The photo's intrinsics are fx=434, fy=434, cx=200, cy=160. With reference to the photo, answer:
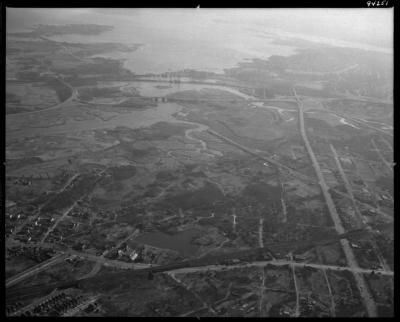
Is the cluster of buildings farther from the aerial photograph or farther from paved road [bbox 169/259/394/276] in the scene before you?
paved road [bbox 169/259/394/276]

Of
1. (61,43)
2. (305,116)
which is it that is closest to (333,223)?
(305,116)

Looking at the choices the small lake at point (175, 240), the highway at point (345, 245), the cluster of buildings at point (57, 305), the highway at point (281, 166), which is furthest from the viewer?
the highway at point (281, 166)

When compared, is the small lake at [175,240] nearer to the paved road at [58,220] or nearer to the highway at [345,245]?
the paved road at [58,220]

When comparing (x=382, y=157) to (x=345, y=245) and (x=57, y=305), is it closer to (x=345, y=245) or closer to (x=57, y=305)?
(x=345, y=245)

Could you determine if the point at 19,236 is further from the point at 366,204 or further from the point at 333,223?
the point at 366,204

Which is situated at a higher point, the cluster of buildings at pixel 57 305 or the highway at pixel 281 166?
the highway at pixel 281 166

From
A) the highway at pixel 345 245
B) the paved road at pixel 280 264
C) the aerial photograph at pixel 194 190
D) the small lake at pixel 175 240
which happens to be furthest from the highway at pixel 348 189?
the small lake at pixel 175 240

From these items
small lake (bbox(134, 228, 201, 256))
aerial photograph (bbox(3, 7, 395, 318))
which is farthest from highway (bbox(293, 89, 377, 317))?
small lake (bbox(134, 228, 201, 256))
